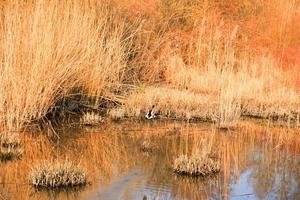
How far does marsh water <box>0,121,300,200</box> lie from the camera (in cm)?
529

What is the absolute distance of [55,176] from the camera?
5.15m

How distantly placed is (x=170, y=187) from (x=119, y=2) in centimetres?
661

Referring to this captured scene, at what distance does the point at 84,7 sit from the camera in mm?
8844

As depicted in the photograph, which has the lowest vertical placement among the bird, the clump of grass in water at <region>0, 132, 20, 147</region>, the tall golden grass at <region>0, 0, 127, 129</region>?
the clump of grass in water at <region>0, 132, 20, 147</region>

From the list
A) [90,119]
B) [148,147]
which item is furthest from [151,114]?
[148,147]

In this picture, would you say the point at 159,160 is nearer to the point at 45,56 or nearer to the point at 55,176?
the point at 55,176

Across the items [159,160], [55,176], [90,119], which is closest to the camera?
[55,176]

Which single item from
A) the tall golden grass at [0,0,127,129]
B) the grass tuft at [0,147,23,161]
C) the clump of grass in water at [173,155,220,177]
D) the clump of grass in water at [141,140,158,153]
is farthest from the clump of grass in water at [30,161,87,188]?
the tall golden grass at [0,0,127,129]

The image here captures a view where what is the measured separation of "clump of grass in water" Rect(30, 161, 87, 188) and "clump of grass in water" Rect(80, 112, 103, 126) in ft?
9.97

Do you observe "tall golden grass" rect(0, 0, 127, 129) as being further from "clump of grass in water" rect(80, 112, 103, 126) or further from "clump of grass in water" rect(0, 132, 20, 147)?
"clump of grass in water" rect(80, 112, 103, 126)

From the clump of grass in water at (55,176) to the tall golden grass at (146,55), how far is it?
1951 millimetres

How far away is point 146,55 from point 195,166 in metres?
5.63

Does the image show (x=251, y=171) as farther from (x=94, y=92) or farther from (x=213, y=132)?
(x=94, y=92)

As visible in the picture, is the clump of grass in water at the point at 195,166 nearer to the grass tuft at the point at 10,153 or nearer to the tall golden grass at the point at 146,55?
the grass tuft at the point at 10,153
